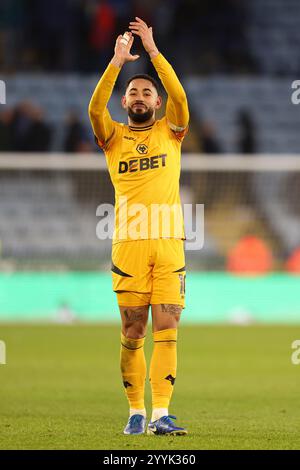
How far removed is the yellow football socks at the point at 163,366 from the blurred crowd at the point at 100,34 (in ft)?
48.4

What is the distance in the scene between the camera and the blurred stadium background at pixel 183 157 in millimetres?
16578

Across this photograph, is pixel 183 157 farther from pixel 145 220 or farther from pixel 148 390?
pixel 145 220

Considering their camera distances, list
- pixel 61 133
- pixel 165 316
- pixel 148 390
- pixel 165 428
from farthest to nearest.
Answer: pixel 61 133, pixel 148 390, pixel 165 316, pixel 165 428

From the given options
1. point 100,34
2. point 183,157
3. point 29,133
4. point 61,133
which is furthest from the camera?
point 100,34

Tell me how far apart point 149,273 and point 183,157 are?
38.1ft

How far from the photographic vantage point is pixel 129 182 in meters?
6.76

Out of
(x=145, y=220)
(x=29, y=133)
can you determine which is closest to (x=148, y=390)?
(x=145, y=220)

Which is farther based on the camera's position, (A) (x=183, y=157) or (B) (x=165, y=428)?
(A) (x=183, y=157)

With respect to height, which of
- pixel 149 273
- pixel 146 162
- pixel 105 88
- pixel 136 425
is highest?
pixel 105 88

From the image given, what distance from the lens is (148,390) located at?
367 inches

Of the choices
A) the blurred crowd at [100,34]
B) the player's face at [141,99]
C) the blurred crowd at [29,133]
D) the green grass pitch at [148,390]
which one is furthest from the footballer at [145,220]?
the blurred crowd at [100,34]

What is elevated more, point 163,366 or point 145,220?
point 145,220

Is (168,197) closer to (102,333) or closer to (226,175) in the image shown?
(102,333)

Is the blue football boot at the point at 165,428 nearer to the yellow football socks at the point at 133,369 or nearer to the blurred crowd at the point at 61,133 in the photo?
the yellow football socks at the point at 133,369
